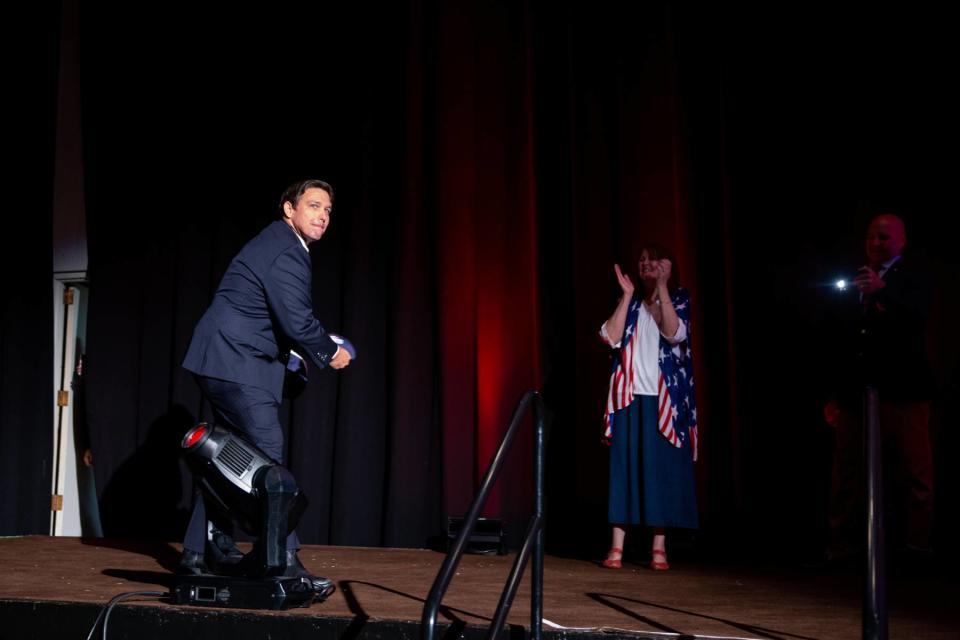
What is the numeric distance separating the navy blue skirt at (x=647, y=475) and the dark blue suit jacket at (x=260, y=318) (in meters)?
1.39

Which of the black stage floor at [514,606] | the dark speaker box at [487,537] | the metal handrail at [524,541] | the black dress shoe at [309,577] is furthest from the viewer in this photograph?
the dark speaker box at [487,537]

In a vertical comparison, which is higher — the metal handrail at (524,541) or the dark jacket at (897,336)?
the dark jacket at (897,336)

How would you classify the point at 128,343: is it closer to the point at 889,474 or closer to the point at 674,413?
the point at 674,413

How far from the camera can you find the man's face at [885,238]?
3.88 meters

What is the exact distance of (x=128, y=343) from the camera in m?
5.78

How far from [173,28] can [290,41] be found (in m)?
0.80

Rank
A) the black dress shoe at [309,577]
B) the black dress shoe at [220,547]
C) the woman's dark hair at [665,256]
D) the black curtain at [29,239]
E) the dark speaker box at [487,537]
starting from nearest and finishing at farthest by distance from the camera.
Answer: the black dress shoe at [309,577], the black dress shoe at [220,547], the woman's dark hair at [665,256], the dark speaker box at [487,537], the black curtain at [29,239]

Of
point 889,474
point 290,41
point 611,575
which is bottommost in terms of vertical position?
point 611,575

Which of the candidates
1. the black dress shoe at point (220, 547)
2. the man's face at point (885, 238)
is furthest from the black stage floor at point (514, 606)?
the man's face at point (885, 238)

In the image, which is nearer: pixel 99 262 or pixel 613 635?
pixel 613 635

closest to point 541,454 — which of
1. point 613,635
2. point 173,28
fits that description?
point 613,635

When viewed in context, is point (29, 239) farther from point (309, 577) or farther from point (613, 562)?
point (613, 562)

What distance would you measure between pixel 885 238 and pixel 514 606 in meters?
2.12

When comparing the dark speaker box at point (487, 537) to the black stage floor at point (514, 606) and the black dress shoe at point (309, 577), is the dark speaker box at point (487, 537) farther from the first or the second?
the black dress shoe at point (309, 577)
